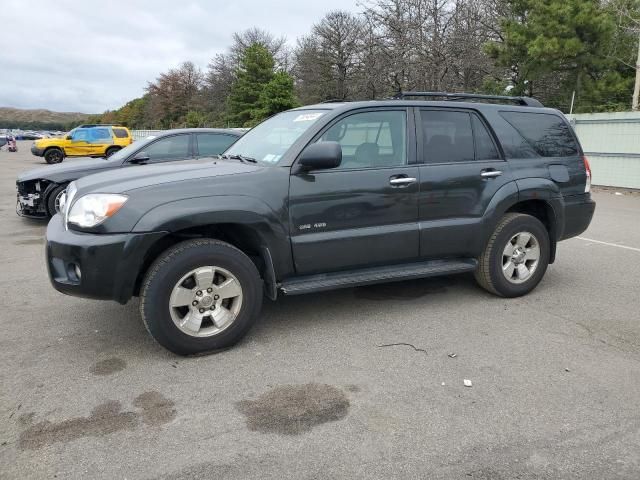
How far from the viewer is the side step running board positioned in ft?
12.9

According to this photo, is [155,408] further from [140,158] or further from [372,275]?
[140,158]

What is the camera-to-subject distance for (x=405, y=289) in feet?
17.0

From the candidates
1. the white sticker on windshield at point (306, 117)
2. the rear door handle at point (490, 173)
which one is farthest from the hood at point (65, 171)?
the rear door handle at point (490, 173)

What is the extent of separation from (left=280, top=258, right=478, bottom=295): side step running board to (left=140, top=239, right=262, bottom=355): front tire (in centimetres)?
33

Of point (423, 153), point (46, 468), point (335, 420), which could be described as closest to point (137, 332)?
point (46, 468)

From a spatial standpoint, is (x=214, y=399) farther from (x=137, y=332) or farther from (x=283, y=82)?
(x=283, y=82)

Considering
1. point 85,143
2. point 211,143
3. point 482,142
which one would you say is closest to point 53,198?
point 211,143

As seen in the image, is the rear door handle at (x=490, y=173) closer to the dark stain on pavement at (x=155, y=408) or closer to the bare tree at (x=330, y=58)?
the dark stain on pavement at (x=155, y=408)

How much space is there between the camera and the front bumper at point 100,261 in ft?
11.1

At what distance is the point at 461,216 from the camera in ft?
14.9

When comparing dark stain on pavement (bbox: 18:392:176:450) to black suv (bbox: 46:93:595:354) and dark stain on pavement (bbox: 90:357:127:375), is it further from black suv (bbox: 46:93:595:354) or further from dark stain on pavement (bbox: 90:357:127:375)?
black suv (bbox: 46:93:595:354)

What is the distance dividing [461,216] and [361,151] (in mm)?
1075

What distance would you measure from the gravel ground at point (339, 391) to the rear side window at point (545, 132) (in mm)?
1395

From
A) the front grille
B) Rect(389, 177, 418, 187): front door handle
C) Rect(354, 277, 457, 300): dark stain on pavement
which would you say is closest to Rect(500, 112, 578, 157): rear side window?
Rect(389, 177, 418, 187): front door handle
